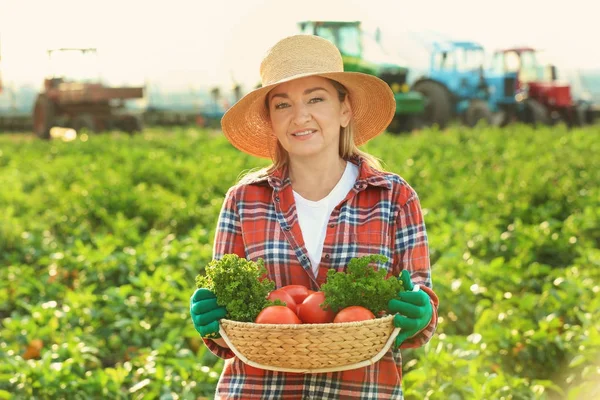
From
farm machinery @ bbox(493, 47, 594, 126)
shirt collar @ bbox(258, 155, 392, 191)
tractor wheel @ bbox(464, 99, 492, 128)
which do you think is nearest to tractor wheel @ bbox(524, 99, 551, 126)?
farm machinery @ bbox(493, 47, 594, 126)

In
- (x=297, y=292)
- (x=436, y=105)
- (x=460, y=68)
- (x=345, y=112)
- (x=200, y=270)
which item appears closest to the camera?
(x=297, y=292)

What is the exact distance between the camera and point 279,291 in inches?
89.4

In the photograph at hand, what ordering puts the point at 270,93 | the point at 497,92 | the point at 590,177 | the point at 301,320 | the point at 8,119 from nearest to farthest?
the point at 301,320
the point at 270,93
the point at 590,177
the point at 497,92
the point at 8,119

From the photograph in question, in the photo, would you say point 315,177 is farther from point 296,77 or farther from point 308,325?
point 308,325

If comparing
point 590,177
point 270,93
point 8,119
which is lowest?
point 8,119

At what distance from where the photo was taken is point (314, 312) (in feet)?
7.25

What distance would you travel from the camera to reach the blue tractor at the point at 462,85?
19922 millimetres

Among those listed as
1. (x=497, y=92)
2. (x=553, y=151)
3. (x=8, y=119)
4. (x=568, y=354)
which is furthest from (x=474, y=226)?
(x=8, y=119)

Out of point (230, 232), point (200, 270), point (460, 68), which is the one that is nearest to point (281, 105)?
point (230, 232)

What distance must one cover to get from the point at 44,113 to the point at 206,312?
19265mm

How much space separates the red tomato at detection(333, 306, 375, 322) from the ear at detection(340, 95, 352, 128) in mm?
648

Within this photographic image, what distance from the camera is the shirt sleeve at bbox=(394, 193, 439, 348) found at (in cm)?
239

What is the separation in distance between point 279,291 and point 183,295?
2.46 m

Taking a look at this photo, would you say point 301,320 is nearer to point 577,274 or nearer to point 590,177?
point 577,274
